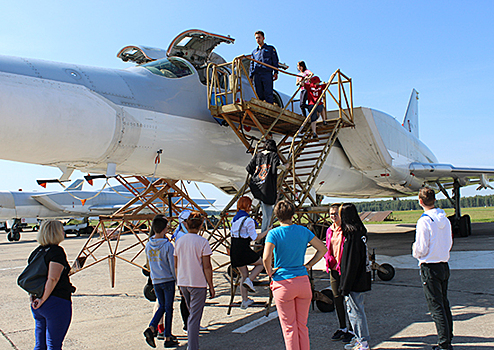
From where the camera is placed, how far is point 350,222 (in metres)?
3.99

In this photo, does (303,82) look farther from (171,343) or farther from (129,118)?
(171,343)

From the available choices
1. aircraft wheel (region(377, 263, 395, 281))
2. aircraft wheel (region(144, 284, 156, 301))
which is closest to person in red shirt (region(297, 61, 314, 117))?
aircraft wheel (region(377, 263, 395, 281))

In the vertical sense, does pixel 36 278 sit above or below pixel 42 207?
above

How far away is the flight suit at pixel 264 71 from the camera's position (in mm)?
6848

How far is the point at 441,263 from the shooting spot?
3697mm

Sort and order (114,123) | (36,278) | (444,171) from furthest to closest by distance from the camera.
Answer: (444,171), (114,123), (36,278)

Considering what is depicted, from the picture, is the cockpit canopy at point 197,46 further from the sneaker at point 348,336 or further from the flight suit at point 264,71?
the sneaker at point 348,336

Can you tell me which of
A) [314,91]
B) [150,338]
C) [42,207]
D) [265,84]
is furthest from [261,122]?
[42,207]

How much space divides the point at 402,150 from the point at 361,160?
9.46 feet

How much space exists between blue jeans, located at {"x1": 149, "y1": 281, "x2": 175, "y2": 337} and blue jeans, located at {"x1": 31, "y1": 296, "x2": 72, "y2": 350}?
1.15 m

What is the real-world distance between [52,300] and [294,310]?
6.61 feet

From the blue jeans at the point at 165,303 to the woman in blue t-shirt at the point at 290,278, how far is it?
4.99 feet

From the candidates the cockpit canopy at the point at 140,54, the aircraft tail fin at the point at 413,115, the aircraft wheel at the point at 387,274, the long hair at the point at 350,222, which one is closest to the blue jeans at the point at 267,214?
the long hair at the point at 350,222

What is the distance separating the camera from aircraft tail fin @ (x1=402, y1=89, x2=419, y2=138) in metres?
21.9
